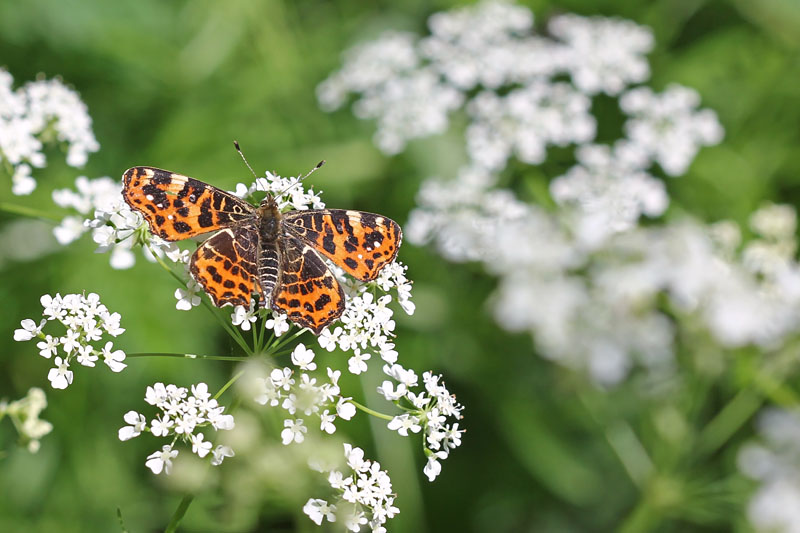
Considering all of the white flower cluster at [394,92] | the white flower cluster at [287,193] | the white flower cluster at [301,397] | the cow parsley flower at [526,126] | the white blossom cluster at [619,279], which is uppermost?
the white flower cluster at [394,92]

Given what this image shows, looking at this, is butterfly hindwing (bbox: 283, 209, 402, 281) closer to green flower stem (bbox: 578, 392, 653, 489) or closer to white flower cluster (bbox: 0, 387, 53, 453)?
white flower cluster (bbox: 0, 387, 53, 453)

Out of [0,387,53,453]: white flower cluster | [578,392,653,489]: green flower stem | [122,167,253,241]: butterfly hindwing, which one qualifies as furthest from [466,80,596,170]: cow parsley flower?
[0,387,53,453]: white flower cluster

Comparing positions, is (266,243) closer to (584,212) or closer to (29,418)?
(29,418)

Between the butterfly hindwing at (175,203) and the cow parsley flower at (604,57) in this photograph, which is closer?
the butterfly hindwing at (175,203)

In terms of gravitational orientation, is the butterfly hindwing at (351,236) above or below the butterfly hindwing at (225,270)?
above

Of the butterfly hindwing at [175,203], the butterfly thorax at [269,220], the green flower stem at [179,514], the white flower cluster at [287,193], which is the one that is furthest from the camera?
the white flower cluster at [287,193]

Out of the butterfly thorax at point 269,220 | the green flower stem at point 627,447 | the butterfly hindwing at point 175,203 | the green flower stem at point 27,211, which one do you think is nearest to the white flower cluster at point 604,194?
the green flower stem at point 627,447

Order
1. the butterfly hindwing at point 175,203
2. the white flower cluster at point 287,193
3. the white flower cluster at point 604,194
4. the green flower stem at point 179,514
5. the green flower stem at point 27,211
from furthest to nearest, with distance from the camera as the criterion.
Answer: the white flower cluster at point 604,194 → the green flower stem at point 27,211 → the white flower cluster at point 287,193 → the butterfly hindwing at point 175,203 → the green flower stem at point 179,514

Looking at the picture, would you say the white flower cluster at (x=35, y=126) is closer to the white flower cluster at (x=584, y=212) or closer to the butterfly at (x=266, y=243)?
the butterfly at (x=266, y=243)
